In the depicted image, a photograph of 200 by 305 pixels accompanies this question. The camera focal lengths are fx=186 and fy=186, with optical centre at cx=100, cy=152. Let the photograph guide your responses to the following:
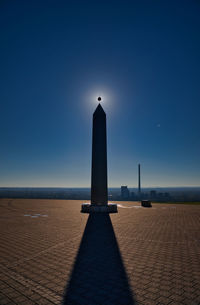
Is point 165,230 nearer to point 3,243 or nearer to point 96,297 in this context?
point 96,297

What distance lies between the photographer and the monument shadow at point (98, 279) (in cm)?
317

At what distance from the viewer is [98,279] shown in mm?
3904

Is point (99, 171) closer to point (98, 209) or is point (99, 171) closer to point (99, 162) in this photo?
point (99, 162)

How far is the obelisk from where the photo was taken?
15.7m

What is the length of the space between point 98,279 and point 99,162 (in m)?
12.2

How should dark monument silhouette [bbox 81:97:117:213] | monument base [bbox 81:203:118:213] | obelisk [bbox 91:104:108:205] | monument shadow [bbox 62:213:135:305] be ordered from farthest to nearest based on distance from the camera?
obelisk [bbox 91:104:108:205] < dark monument silhouette [bbox 81:97:117:213] < monument base [bbox 81:203:118:213] < monument shadow [bbox 62:213:135:305]

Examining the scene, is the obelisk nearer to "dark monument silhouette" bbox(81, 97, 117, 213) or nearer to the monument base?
"dark monument silhouette" bbox(81, 97, 117, 213)

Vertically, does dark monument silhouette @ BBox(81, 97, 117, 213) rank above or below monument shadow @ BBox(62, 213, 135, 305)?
above

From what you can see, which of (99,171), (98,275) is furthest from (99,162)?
(98,275)

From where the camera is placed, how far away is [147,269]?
14.3ft

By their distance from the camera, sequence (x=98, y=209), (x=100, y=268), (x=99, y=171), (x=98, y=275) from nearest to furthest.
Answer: (x=98, y=275)
(x=100, y=268)
(x=98, y=209)
(x=99, y=171)

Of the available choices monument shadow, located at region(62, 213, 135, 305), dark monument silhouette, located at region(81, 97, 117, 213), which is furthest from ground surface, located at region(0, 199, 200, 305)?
dark monument silhouette, located at region(81, 97, 117, 213)

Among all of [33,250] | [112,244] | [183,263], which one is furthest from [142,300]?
[33,250]

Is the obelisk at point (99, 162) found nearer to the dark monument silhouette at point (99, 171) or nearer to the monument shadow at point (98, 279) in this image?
the dark monument silhouette at point (99, 171)
